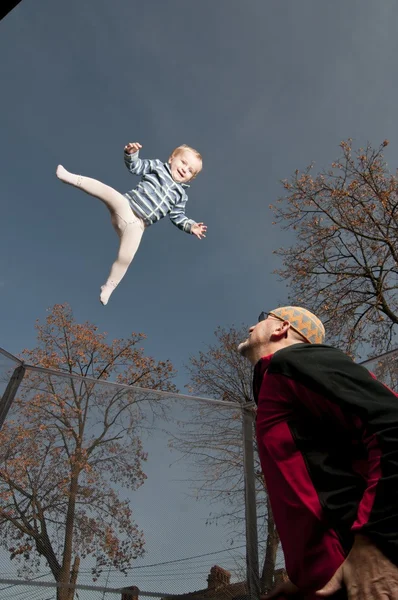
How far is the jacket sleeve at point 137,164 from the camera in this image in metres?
3.82

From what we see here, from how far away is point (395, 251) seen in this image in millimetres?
8414

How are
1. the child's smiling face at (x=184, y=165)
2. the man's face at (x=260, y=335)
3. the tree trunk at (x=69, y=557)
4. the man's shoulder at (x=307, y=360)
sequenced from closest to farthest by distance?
the man's shoulder at (x=307, y=360) < the man's face at (x=260, y=335) < the tree trunk at (x=69, y=557) < the child's smiling face at (x=184, y=165)

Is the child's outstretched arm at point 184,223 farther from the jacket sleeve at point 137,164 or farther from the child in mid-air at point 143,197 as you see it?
the jacket sleeve at point 137,164

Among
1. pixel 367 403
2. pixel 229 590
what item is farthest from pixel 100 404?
pixel 367 403

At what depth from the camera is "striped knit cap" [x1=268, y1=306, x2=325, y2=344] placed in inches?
61.2

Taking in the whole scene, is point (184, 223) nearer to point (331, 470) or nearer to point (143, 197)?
point (143, 197)

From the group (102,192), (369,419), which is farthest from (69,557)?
(102,192)

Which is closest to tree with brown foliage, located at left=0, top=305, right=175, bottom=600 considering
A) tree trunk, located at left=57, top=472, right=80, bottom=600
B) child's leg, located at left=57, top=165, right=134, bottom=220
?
tree trunk, located at left=57, top=472, right=80, bottom=600

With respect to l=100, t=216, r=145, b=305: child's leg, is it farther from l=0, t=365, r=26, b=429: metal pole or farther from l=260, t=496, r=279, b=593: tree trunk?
l=260, t=496, r=279, b=593: tree trunk

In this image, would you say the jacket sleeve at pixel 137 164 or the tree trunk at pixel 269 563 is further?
the jacket sleeve at pixel 137 164

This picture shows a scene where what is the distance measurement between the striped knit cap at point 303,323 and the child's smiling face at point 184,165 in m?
2.77

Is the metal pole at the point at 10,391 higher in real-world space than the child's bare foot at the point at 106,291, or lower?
lower

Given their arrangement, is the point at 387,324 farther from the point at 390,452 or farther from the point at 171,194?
the point at 390,452

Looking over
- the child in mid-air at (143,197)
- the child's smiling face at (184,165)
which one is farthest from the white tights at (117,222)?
the child's smiling face at (184,165)
